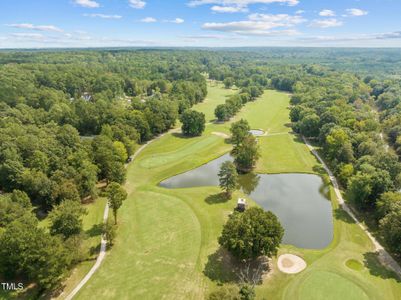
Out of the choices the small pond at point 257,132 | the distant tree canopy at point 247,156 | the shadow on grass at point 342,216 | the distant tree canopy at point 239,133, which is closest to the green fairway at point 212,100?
the small pond at point 257,132

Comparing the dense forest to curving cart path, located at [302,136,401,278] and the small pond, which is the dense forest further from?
the small pond

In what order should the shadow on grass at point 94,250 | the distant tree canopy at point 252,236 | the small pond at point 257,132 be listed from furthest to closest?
the small pond at point 257,132, the shadow on grass at point 94,250, the distant tree canopy at point 252,236

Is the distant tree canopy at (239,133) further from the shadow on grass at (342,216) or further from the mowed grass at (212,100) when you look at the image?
the shadow on grass at (342,216)

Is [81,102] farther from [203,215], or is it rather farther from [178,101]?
[203,215]

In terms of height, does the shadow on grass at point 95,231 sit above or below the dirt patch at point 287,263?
above

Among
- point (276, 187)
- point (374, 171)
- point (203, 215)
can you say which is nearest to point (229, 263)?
point (203, 215)

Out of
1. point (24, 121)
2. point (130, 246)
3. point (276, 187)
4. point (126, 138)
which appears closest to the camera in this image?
point (130, 246)

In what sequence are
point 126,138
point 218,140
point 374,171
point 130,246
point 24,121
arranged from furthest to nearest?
point 218,140
point 24,121
point 126,138
point 374,171
point 130,246
